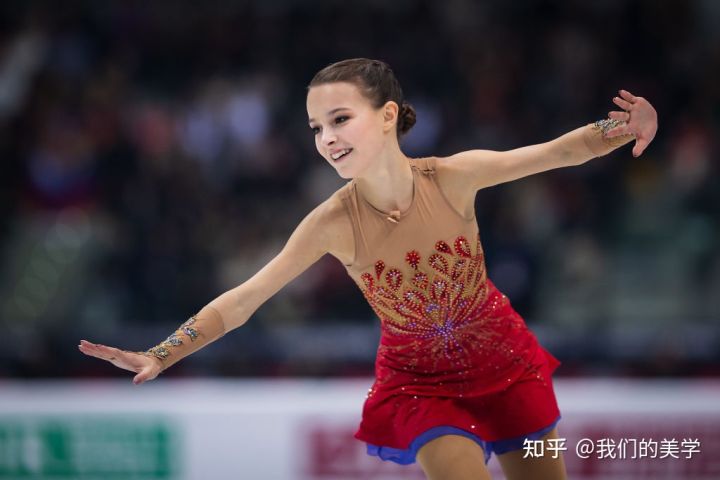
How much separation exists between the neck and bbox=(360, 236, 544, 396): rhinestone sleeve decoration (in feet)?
0.62

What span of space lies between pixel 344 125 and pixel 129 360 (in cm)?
102

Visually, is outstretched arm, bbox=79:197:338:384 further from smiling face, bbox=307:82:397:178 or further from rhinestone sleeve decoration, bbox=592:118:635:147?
rhinestone sleeve decoration, bbox=592:118:635:147

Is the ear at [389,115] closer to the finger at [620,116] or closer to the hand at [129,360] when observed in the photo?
the finger at [620,116]

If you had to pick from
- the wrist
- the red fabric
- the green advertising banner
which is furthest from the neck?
the green advertising banner

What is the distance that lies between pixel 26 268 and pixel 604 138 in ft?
17.3

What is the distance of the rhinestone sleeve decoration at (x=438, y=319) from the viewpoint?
3.46 meters

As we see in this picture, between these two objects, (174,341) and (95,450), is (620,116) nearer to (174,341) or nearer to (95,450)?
(174,341)

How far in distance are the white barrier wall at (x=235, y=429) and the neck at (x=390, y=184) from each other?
8.89 ft

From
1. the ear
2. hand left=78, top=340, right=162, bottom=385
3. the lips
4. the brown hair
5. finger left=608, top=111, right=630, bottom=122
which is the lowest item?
hand left=78, top=340, right=162, bottom=385

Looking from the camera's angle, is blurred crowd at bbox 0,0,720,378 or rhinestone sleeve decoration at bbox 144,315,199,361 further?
blurred crowd at bbox 0,0,720,378

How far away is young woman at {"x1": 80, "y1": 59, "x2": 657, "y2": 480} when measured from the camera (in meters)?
3.40

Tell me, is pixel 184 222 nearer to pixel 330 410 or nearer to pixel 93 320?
pixel 93 320

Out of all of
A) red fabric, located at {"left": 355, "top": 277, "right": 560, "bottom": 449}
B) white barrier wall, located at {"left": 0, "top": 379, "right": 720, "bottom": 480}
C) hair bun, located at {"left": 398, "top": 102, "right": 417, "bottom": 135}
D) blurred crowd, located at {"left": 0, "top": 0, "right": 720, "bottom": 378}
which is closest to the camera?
red fabric, located at {"left": 355, "top": 277, "right": 560, "bottom": 449}

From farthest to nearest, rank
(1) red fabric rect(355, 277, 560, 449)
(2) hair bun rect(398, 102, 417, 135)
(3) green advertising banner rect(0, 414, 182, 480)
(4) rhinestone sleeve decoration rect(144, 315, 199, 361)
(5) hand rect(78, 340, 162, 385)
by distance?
(3) green advertising banner rect(0, 414, 182, 480), (2) hair bun rect(398, 102, 417, 135), (1) red fabric rect(355, 277, 560, 449), (4) rhinestone sleeve decoration rect(144, 315, 199, 361), (5) hand rect(78, 340, 162, 385)
